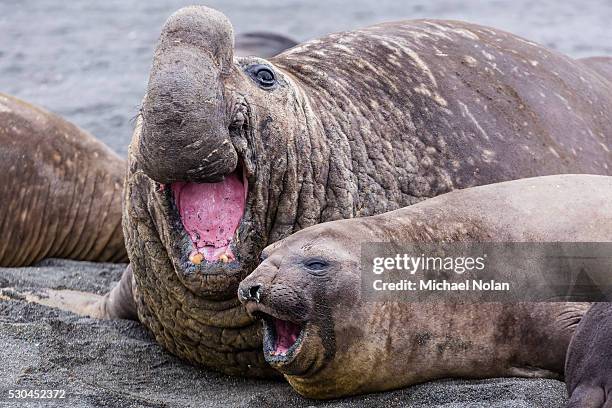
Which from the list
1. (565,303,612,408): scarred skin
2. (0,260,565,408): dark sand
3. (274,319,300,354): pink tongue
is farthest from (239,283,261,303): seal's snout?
(565,303,612,408): scarred skin

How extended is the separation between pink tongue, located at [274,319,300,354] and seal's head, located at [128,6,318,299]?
505 millimetres

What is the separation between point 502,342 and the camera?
5.13 metres

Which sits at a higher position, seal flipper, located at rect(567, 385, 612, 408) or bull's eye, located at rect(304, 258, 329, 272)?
bull's eye, located at rect(304, 258, 329, 272)

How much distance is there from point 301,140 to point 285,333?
1101mm

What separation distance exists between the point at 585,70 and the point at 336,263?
9.33ft

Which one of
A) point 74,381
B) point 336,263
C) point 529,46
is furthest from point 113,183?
point 336,263

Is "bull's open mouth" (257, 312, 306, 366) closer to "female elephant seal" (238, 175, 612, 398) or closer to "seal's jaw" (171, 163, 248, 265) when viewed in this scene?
"female elephant seal" (238, 175, 612, 398)

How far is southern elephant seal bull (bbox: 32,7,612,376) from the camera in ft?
17.2

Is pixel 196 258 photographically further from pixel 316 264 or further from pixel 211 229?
pixel 316 264

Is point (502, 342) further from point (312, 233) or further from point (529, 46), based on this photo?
point (529, 46)

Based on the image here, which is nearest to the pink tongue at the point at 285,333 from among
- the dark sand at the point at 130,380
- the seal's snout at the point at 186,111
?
the dark sand at the point at 130,380

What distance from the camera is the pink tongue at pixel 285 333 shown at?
4914 mm

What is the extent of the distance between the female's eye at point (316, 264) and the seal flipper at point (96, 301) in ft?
6.06

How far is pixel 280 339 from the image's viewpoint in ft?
16.2
